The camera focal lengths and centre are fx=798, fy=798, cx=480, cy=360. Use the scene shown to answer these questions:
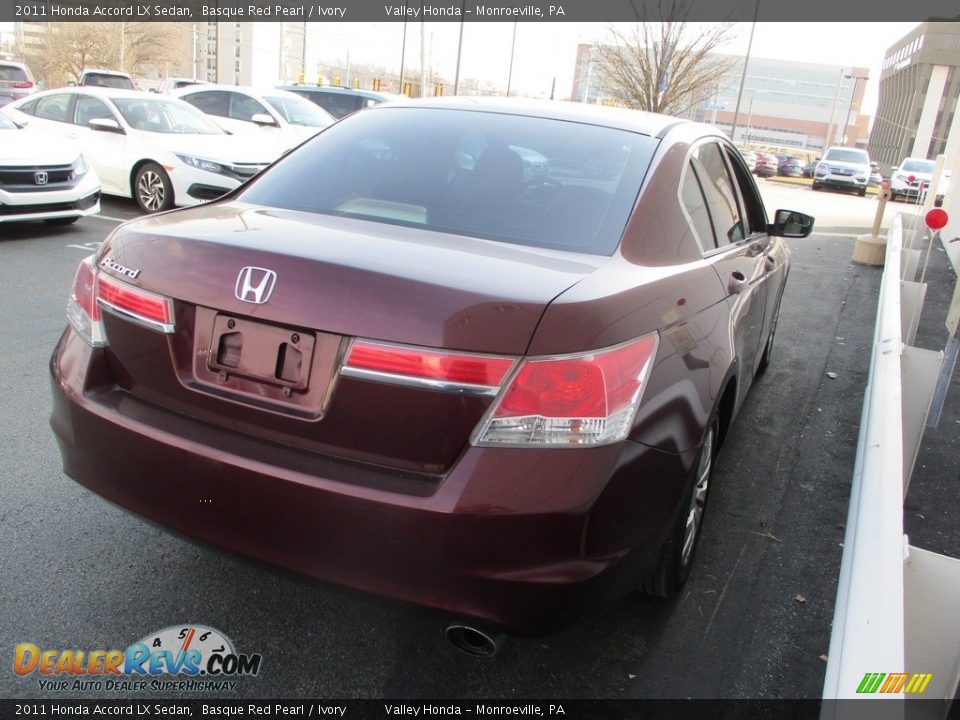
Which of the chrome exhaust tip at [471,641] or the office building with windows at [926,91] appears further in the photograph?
the office building with windows at [926,91]

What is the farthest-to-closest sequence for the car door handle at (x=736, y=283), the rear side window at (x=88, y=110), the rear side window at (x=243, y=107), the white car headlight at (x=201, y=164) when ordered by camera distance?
1. the rear side window at (x=243, y=107)
2. the rear side window at (x=88, y=110)
3. the white car headlight at (x=201, y=164)
4. the car door handle at (x=736, y=283)

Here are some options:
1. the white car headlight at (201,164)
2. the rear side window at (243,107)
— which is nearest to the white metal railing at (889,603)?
the white car headlight at (201,164)

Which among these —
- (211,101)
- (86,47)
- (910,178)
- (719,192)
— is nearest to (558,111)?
(719,192)

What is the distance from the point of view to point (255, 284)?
200 cm

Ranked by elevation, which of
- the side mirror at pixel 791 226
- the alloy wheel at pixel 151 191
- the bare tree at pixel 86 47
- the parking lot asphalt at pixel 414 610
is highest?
the bare tree at pixel 86 47

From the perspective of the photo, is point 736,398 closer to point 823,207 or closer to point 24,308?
point 24,308

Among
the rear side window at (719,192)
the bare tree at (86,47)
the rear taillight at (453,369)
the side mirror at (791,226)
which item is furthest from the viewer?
the bare tree at (86,47)

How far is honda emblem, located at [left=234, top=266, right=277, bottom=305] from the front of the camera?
6.51ft

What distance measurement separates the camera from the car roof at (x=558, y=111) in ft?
10.3

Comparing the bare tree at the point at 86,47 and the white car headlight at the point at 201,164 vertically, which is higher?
the bare tree at the point at 86,47

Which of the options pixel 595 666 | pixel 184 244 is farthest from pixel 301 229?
pixel 595 666

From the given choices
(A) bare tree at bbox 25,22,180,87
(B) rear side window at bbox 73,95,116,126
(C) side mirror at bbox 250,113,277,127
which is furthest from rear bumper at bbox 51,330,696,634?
(A) bare tree at bbox 25,22,180,87

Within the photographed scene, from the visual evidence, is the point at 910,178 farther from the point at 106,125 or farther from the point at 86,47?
the point at 86,47

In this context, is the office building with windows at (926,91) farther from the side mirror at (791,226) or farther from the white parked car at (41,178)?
the side mirror at (791,226)
